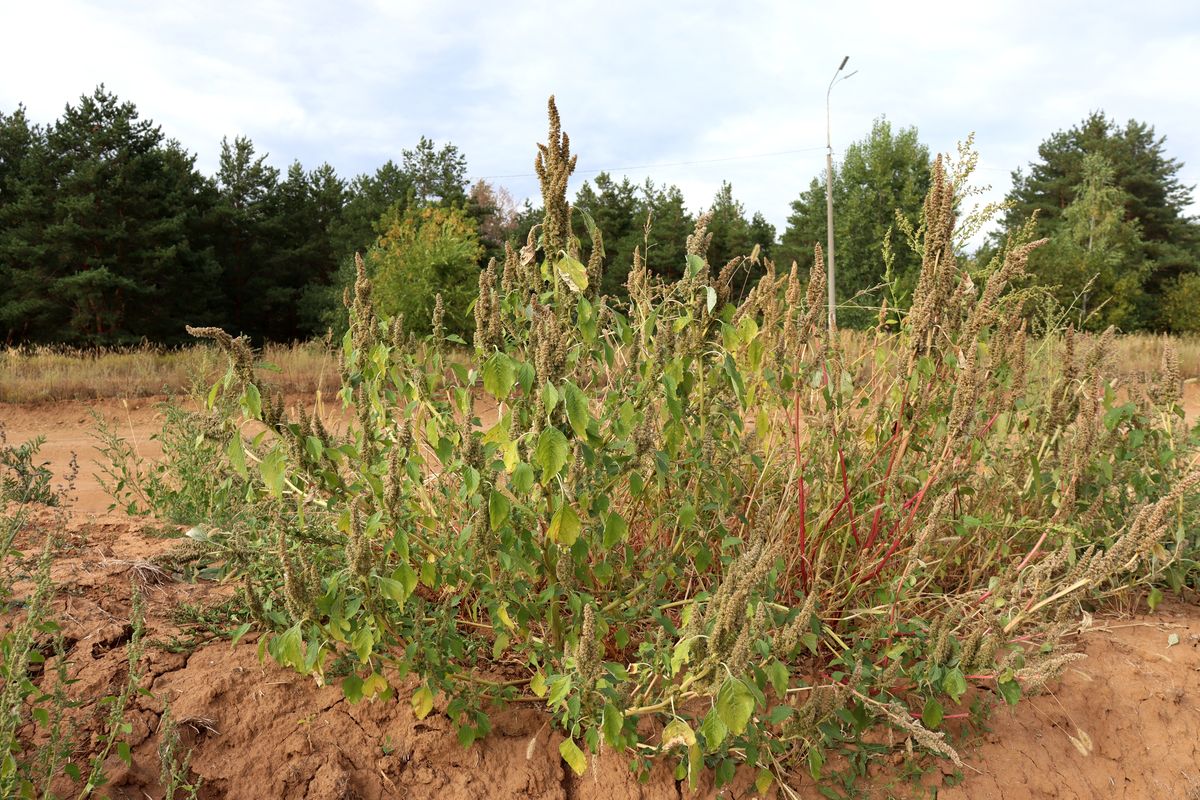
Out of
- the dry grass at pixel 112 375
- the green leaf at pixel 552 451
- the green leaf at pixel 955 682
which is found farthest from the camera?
the dry grass at pixel 112 375

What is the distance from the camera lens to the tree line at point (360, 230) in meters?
21.8

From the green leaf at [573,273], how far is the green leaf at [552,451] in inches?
14.4

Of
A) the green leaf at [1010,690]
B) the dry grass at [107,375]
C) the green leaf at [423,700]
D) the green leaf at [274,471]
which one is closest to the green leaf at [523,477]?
the green leaf at [274,471]

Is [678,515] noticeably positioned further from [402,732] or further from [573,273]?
[402,732]

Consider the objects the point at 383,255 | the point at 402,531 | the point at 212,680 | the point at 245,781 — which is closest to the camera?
the point at 402,531

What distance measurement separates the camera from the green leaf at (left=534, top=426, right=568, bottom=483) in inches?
62.8

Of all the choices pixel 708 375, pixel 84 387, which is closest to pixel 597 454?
pixel 708 375

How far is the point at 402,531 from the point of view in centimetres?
174

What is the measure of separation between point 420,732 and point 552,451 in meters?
1.03

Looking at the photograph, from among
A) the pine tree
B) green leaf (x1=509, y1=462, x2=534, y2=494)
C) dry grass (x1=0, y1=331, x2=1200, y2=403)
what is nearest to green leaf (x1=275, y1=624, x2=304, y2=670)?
green leaf (x1=509, y1=462, x2=534, y2=494)

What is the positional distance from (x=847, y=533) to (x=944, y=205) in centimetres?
102

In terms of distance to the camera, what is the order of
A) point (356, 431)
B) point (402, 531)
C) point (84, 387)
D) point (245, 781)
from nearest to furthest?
point (402, 531), point (245, 781), point (356, 431), point (84, 387)

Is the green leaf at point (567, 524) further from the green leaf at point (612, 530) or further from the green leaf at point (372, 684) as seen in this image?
the green leaf at point (372, 684)

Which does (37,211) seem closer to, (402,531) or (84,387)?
(84,387)
